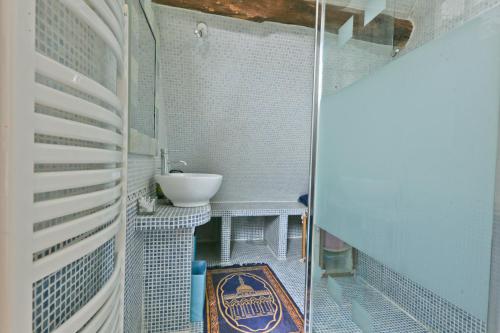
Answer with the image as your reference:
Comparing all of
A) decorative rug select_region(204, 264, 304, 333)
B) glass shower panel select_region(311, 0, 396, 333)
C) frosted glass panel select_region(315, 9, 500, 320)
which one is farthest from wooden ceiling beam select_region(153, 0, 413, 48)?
decorative rug select_region(204, 264, 304, 333)

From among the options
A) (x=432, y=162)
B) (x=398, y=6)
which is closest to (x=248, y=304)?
(x=432, y=162)

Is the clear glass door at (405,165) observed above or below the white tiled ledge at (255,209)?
above

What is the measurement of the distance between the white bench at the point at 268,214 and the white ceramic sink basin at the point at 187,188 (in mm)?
918

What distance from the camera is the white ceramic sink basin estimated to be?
1.55m

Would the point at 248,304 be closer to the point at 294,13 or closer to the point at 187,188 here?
the point at 187,188

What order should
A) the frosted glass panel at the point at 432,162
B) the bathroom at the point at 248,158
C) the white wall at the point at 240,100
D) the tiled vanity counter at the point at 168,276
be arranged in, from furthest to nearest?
1. the white wall at the point at 240,100
2. the tiled vanity counter at the point at 168,276
3. the frosted glass panel at the point at 432,162
4. the bathroom at the point at 248,158

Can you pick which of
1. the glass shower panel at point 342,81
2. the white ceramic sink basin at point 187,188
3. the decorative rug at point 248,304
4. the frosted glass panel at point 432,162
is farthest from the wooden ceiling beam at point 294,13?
the decorative rug at point 248,304

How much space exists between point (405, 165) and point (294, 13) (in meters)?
1.51

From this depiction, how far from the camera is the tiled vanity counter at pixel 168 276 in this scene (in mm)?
1472

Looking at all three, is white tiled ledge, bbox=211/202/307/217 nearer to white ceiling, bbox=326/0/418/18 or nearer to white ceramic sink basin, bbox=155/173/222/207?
white ceramic sink basin, bbox=155/173/222/207

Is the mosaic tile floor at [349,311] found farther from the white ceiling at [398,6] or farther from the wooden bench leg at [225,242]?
the white ceiling at [398,6]

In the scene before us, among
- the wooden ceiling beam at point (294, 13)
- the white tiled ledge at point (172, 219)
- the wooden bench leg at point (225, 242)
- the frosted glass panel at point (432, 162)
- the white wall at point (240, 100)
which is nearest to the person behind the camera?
Answer: the frosted glass panel at point (432, 162)

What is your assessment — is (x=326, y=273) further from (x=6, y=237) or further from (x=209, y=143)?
(x=209, y=143)

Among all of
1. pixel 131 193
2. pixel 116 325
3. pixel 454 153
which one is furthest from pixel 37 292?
pixel 454 153
